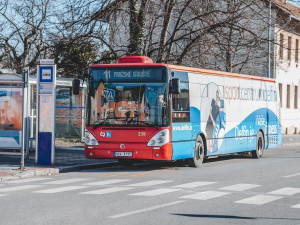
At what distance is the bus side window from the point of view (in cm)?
1795

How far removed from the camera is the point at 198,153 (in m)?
19.5

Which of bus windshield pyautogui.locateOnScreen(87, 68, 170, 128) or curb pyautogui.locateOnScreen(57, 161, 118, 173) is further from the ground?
bus windshield pyautogui.locateOnScreen(87, 68, 170, 128)

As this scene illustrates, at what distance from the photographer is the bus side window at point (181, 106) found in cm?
1795

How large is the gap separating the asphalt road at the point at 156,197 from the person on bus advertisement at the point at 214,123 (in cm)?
208

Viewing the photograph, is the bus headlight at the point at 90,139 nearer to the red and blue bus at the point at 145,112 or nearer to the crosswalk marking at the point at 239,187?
the red and blue bus at the point at 145,112

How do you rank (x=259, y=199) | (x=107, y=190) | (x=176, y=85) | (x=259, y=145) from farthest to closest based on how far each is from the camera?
(x=259, y=145) → (x=176, y=85) → (x=107, y=190) → (x=259, y=199)

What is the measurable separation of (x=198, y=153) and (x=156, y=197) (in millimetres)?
7804

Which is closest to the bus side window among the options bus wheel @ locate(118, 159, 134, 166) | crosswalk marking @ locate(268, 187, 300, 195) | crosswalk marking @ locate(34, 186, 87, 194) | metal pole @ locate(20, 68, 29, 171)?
bus wheel @ locate(118, 159, 134, 166)

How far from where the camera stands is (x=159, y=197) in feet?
38.7

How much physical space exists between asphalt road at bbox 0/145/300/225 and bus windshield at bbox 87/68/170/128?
4.58 feet

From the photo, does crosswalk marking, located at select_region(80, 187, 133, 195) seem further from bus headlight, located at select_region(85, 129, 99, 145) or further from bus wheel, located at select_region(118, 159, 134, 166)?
bus wheel, located at select_region(118, 159, 134, 166)

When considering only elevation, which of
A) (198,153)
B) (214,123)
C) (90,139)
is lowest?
(198,153)

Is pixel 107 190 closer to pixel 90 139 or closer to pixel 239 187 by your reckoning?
pixel 239 187

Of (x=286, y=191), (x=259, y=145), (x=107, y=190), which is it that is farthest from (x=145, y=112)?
(x=259, y=145)
